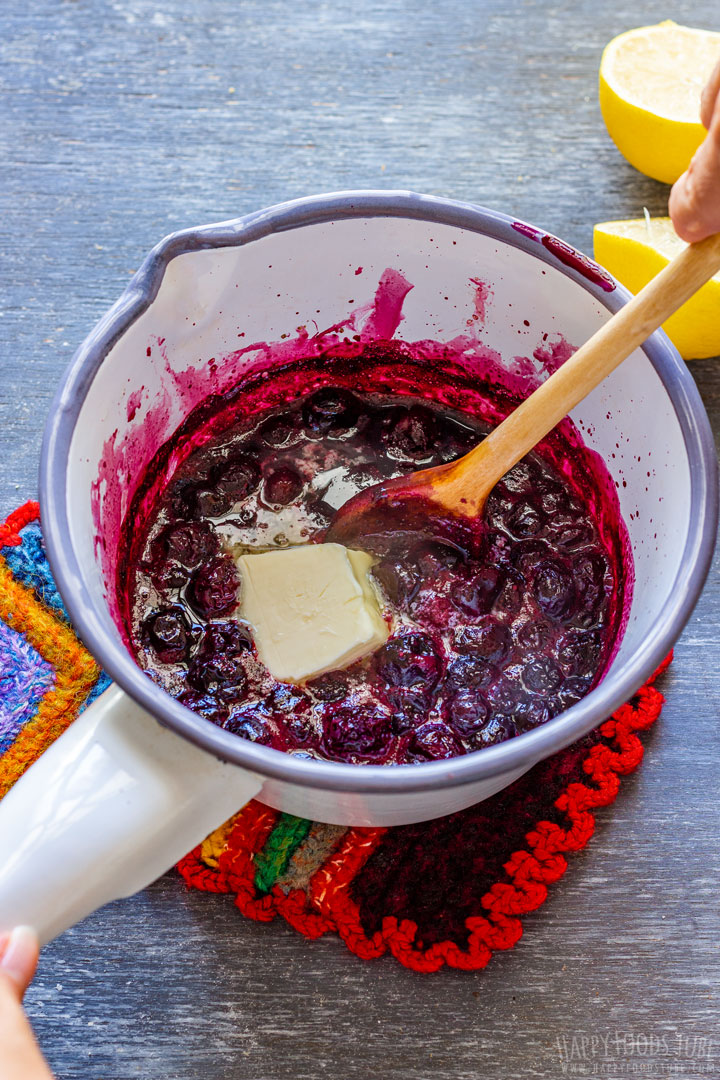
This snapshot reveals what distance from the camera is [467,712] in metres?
0.91

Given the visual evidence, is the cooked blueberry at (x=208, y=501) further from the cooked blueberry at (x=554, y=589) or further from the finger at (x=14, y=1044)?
the finger at (x=14, y=1044)

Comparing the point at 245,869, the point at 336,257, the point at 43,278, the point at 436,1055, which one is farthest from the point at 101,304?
the point at 436,1055

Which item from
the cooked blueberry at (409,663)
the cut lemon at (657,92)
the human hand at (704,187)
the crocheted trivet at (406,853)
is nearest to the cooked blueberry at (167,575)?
the crocheted trivet at (406,853)

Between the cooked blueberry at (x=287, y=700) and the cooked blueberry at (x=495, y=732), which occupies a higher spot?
the cooked blueberry at (x=287, y=700)

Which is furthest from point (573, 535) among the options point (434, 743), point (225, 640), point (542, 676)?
point (225, 640)

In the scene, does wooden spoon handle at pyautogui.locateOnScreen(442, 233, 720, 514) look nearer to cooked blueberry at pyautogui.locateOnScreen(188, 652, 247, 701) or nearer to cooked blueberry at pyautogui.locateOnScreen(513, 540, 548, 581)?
cooked blueberry at pyautogui.locateOnScreen(513, 540, 548, 581)

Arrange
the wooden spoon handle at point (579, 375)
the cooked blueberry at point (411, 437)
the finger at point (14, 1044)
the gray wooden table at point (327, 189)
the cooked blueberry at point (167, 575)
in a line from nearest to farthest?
the finger at point (14, 1044), the wooden spoon handle at point (579, 375), the gray wooden table at point (327, 189), the cooked blueberry at point (167, 575), the cooked blueberry at point (411, 437)

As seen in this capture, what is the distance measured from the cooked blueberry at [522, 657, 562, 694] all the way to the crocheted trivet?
0.26ft

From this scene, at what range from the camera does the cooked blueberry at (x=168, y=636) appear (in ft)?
3.08

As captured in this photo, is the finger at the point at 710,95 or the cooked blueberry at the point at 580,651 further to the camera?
the cooked blueberry at the point at 580,651

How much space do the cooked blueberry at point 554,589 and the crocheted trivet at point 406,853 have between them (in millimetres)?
124

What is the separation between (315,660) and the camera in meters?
0.90

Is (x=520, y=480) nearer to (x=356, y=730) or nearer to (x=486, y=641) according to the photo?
(x=486, y=641)

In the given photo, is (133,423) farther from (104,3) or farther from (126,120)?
(104,3)
